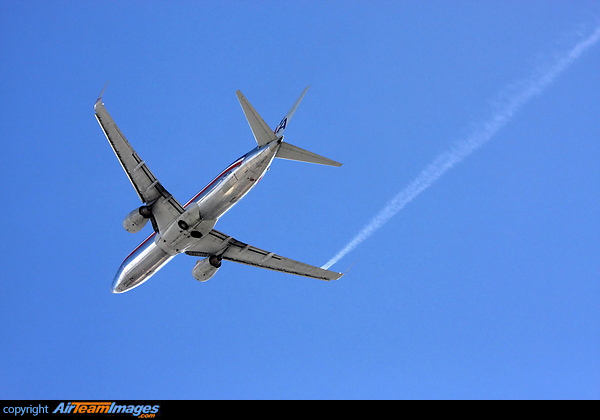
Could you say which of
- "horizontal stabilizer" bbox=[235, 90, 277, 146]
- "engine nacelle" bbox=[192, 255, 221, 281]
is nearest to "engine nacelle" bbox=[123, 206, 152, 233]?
"engine nacelle" bbox=[192, 255, 221, 281]

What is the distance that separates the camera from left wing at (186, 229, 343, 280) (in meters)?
40.0

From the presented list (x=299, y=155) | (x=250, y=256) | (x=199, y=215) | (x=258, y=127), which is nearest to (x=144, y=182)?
(x=199, y=215)

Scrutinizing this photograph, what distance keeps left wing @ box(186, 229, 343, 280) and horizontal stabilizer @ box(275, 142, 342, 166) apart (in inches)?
370

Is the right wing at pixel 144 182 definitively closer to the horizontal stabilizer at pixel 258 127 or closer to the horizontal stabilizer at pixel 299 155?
the horizontal stabilizer at pixel 258 127

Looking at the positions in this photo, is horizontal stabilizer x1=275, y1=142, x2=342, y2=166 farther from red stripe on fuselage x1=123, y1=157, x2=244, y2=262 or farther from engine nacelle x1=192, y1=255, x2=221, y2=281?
engine nacelle x1=192, y1=255, x2=221, y2=281

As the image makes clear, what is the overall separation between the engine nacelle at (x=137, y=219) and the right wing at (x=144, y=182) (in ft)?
1.31

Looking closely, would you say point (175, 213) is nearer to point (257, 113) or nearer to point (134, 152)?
point (134, 152)

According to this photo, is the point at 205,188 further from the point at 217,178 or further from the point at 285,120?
the point at 285,120

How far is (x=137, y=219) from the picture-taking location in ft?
116

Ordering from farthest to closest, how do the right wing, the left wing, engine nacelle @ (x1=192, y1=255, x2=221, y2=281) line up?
engine nacelle @ (x1=192, y1=255, x2=221, y2=281) → the left wing → the right wing

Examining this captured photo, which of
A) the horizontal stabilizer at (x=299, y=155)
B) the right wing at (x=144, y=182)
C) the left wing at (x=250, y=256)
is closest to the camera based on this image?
the horizontal stabilizer at (x=299, y=155)

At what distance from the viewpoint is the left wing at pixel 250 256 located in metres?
40.0

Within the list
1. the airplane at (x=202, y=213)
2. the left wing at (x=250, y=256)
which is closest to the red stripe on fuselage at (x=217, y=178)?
the airplane at (x=202, y=213)
